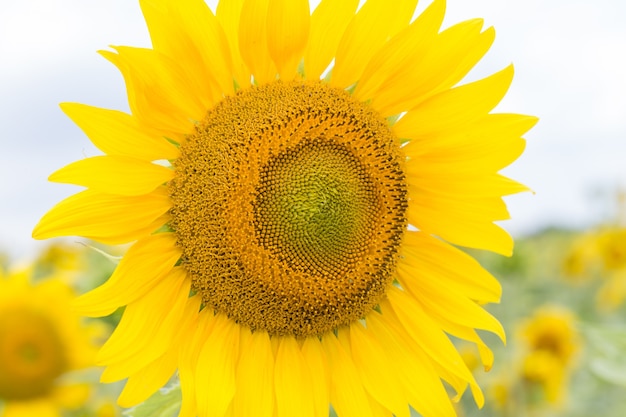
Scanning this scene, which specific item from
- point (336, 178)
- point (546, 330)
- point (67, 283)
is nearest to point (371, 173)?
point (336, 178)

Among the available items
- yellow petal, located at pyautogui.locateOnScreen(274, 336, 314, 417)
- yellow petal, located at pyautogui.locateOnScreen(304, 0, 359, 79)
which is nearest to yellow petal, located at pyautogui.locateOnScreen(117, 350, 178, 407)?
yellow petal, located at pyautogui.locateOnScreen(274, 336, 314, 417)

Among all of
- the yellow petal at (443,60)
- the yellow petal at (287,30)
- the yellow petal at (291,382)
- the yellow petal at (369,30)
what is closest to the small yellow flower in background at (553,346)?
the yellow petal at (291,382)

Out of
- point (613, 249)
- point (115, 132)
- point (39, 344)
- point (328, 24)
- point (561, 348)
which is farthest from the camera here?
point (613, 249)

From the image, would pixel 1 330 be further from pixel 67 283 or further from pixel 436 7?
pixel 436 7

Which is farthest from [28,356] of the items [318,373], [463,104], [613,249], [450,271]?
[613,249]

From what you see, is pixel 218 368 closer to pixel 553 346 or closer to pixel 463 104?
pixel 463 104

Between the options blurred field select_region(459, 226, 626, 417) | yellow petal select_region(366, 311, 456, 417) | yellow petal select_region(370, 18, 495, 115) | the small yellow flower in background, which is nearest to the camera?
yellow petal select_region(370, 18, 495, 115)

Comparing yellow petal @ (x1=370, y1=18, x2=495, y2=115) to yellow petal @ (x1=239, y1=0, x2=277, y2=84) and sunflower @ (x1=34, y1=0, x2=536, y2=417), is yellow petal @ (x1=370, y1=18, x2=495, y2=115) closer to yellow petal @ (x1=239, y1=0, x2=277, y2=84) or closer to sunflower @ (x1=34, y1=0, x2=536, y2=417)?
sunflower @ (x1=34, y1=0, x2=536, y2=417)
